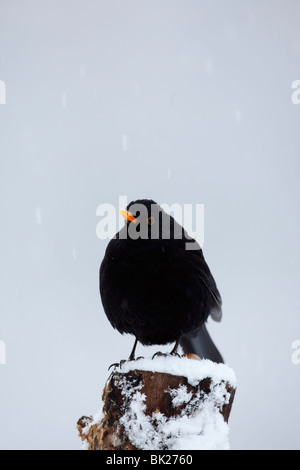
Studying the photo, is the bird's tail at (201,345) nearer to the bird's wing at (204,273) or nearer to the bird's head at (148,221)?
the bird's wing at (204,273)

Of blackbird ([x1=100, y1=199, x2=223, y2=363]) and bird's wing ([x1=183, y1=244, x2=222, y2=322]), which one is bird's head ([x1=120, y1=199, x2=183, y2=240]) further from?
bird's wing ([x1=183, y1=244, x2=222, y2=322])

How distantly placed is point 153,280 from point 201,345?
127cm

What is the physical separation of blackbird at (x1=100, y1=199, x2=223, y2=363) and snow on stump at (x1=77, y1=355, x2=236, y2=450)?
2.20 ft

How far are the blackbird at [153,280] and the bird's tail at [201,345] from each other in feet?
1.18

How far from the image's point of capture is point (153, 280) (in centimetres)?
438

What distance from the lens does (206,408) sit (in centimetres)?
371

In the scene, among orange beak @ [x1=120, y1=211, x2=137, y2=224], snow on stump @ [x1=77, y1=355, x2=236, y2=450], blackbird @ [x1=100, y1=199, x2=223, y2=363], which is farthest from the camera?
orange beak @ [x1=120, y1=211, x2=137, y2=224]

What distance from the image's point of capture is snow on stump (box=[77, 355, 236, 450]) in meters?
3.58

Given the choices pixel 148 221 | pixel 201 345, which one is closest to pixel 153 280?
pixel 148 221

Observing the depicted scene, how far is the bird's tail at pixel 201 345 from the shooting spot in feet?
16.9

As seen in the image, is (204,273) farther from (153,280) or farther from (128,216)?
(128,216)

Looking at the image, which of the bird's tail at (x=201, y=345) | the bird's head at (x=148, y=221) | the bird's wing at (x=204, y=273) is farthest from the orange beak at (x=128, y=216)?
the bird's tail at (x=201, y=345)

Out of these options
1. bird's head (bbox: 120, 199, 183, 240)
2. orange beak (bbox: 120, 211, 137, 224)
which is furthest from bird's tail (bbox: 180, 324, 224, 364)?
orange beak (bbox: 120, 211, 137, 224)
